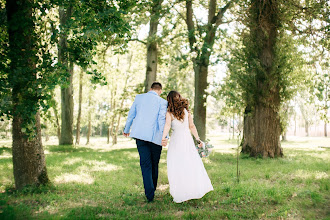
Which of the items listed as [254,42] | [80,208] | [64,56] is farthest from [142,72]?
[80,208]

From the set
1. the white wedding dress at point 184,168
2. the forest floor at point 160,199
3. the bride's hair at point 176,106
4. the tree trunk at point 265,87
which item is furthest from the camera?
the tree trunk at point 265,87

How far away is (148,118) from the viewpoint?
5.93 m

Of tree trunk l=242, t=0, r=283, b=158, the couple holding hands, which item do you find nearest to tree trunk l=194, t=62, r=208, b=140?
tree trunk l=242, t=0, r=283, b=158

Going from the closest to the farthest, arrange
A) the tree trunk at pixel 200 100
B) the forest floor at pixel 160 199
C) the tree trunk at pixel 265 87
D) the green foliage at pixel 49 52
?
the forest floor at pixel 160 199 < the green foliage at pixel 49 52 < the tree trunk at pixel 265 87 < the tree trunk at pixel 200 100

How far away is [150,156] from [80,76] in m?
18.9

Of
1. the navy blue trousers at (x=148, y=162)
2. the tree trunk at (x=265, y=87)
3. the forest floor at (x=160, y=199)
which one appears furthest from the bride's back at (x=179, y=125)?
the tree trunk at (x=265, y=87)

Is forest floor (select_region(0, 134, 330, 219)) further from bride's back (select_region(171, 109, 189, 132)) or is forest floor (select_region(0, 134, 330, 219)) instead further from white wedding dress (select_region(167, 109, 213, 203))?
bride's back (select_region(171, 109, 189, 132))

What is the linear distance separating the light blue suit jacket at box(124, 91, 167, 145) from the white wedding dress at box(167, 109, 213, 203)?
0.30 meters

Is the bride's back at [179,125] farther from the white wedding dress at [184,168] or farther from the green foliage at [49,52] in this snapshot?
the green foliage at [49,52]

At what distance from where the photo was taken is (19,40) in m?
6.07

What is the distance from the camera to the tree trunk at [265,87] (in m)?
12.1

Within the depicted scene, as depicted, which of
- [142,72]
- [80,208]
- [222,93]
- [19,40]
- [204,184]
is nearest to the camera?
[80,208]

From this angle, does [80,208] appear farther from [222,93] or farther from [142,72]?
[142,72]

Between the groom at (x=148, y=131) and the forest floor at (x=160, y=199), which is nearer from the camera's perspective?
the forest floor at (x=160, y=199)
